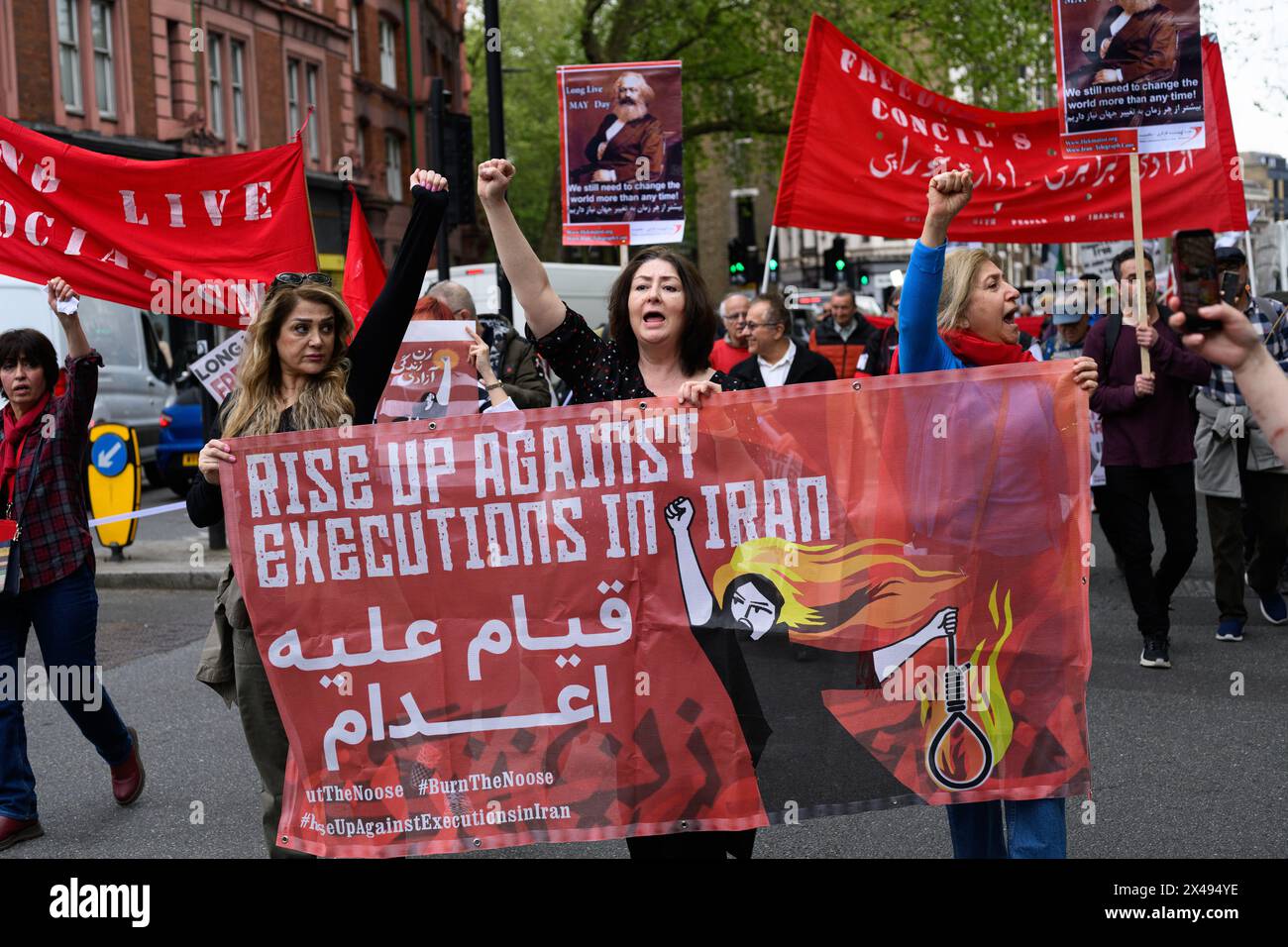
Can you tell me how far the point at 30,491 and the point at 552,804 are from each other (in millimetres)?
2688

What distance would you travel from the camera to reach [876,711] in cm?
380

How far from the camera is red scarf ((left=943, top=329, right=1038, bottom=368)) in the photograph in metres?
4.05

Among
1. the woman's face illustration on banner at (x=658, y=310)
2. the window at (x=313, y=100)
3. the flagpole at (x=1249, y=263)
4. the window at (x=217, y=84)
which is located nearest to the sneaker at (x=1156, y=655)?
the flagpole at (x=1249, y=263)

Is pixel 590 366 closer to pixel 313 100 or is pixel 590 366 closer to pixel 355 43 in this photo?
pixel 313 100

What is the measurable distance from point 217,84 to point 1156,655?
25677 mm

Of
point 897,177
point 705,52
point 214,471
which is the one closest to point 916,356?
point 214,471

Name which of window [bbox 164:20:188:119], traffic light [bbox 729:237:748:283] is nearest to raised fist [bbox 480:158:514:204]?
traffic light [bbox 729:237:748:283]

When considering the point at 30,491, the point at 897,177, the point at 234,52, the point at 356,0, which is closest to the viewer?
the point at 30,491

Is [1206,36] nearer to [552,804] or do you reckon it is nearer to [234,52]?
[552,804]

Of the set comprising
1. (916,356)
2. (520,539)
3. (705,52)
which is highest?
(705,52)

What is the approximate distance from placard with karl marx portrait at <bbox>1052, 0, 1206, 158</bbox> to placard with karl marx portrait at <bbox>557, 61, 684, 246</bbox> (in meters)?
3.04

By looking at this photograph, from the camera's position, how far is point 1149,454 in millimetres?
7672

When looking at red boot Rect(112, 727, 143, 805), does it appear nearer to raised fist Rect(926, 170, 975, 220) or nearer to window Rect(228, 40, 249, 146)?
raised fist Rect(926, 170, 975, 220)

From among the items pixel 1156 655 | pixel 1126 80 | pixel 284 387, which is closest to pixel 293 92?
pixel 1126 80
